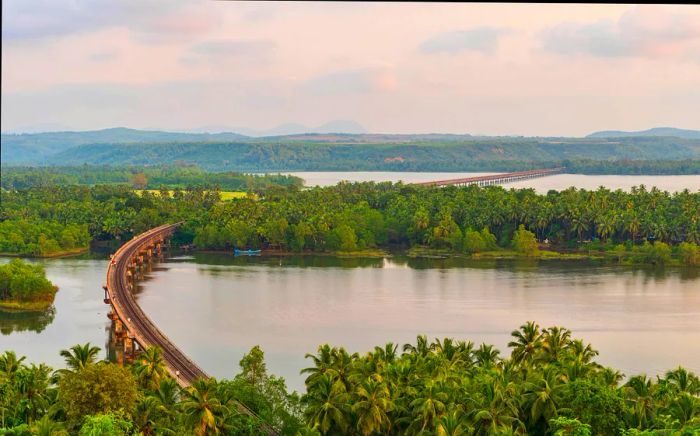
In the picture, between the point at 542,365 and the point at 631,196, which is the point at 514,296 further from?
the point at 631,196

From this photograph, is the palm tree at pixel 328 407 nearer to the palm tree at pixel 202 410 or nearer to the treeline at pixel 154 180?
the palm tree at pixel 202 410

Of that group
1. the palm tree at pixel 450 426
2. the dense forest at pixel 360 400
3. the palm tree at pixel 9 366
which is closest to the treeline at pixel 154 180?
the palm tree at pixel 9 366

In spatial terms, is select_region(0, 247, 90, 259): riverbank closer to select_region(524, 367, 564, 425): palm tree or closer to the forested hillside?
select_region(524, 367, 564, 425): palm tree

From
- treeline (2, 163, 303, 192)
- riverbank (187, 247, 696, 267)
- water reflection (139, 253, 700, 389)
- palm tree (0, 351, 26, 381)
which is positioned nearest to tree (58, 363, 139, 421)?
palm tree (0, 351, 26, 381)

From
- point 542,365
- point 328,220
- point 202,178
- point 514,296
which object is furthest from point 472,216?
point 202,178

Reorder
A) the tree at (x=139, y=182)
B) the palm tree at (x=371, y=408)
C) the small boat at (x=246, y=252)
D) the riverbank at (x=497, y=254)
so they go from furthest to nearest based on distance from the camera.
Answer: the tree at (x=139, y=182)
the small boat at (x=246, y=252)
the riverbank at (x=497, y=254)
the palm tree at (x=371, y=408)

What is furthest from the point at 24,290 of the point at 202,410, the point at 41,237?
the point at 202,410
